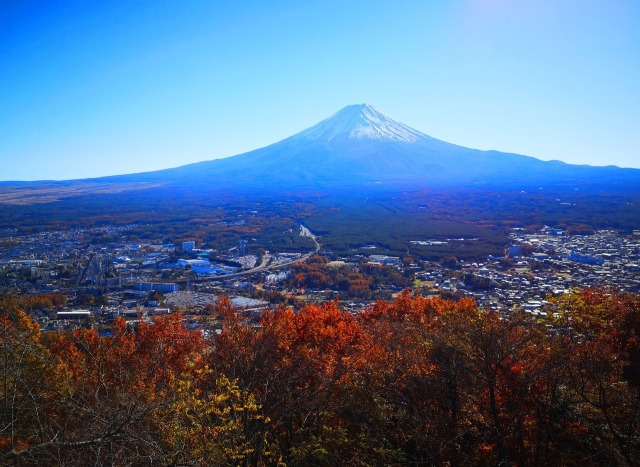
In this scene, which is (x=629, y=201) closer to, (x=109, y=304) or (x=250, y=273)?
(x=250, y=273)

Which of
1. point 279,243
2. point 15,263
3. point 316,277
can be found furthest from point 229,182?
point 316,277

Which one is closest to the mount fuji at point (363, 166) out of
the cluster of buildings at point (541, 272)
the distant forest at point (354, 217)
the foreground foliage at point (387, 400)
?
the distant forest at point (354, 217)

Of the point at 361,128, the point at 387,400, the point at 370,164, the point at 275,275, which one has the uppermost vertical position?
the point at 361,128

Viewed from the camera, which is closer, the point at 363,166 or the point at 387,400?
the point at 387,400

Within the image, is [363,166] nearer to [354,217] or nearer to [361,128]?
[361,128]

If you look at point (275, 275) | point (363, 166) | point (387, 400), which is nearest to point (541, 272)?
point (275, 275)

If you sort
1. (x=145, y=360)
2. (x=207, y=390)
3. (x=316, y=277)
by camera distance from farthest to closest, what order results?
(x=316, y=277) → (x=145, y=360) → (x=207, y=390)
